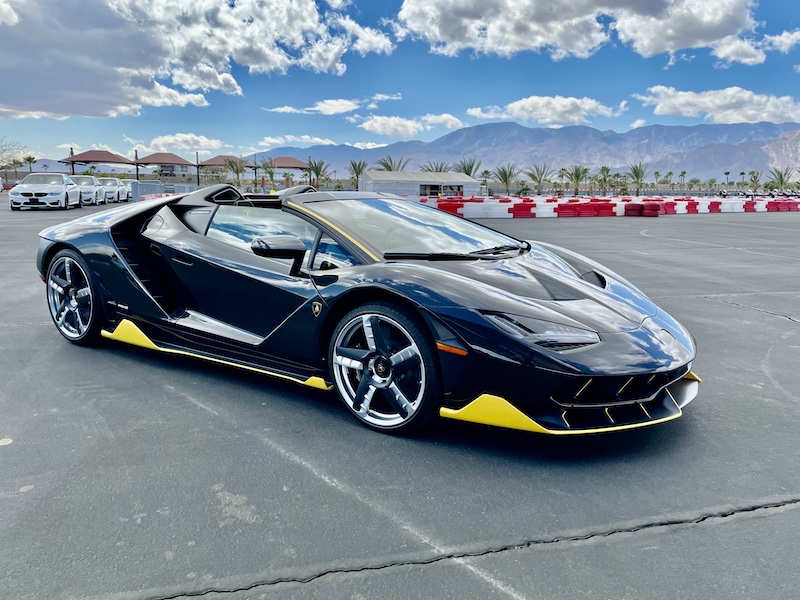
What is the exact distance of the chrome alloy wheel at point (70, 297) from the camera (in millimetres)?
4453

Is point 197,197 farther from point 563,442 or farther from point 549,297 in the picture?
point 563,442

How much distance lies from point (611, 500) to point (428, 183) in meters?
48.9

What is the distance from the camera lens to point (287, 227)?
3.64 meters

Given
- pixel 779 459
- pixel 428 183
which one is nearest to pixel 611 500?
pixel 779 459

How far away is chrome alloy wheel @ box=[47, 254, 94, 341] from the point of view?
445cm

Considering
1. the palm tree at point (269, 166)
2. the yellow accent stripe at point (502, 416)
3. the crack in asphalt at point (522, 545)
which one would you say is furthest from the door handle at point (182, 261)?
the palm tree at point (269, 166)

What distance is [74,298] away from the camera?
4531 mm

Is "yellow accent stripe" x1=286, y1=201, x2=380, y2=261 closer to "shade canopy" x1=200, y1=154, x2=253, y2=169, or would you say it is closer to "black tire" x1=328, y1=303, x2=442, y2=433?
"black tire" x1=328, y1=303, x2=442, y2=433

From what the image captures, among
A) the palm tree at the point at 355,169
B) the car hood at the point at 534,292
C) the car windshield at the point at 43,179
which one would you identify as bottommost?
the car hood at the point at 534,292

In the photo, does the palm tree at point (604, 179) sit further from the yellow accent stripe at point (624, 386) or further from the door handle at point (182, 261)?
the yellow accent stripe at point (624, 386)

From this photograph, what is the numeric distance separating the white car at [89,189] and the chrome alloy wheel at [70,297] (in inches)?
913

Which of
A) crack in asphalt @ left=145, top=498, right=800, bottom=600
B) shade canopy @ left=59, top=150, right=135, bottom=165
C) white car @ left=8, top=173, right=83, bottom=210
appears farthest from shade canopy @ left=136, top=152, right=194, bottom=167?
crack in asphalt @ left=145, top=498, right=800, bottom=600

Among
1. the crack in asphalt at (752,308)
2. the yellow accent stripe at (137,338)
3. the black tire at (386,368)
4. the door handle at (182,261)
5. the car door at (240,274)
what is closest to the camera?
the black tire at (386,368)

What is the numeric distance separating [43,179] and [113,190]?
8.34 m
